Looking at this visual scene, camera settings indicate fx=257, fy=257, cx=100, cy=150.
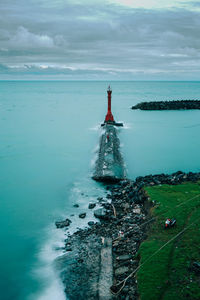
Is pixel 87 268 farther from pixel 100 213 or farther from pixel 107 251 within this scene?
pixel 100 213

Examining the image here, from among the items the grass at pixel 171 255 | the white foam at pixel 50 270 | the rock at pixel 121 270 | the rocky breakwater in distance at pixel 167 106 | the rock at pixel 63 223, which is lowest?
the white foam at pixel 50 270

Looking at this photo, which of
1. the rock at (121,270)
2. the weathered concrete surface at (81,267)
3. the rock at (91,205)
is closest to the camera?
the weathered concrete surface at (81,267)

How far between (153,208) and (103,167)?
24.9 feet

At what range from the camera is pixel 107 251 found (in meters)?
10.5

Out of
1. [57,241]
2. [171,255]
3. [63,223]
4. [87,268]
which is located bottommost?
[57,241]

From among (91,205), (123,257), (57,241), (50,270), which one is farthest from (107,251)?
(91,205)

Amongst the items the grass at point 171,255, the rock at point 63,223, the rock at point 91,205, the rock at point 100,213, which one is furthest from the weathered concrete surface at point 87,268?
the rock at point 91,205

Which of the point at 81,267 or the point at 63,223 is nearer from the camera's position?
the point at 81,267

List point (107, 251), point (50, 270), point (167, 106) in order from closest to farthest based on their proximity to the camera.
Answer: point (107, 251)
point (50, 270)
point (167, 106)

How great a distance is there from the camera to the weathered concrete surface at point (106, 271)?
8.47 meters

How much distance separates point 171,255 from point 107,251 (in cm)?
257

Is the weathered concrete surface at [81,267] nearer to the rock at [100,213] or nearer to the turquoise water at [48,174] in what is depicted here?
the turquoise water at [48,174]

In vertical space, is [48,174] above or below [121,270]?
below

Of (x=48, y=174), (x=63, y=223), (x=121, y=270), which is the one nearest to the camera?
(x=121, y=270)
